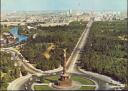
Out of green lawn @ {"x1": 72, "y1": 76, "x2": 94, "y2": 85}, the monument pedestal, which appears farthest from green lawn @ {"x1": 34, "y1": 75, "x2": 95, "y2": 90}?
the monument pedestal

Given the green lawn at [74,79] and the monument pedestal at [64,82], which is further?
the monument pedestal at [64,82]

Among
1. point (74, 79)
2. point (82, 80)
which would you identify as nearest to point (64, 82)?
point (74, 79)

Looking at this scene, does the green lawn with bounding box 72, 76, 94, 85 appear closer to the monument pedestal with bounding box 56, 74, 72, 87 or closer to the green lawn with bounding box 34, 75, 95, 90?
the green lawn with bounding box 34, 75, 95, 90

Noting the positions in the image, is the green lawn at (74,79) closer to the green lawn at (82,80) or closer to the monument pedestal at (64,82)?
the green lawn at (82,80)

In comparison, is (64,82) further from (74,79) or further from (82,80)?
(82,80)

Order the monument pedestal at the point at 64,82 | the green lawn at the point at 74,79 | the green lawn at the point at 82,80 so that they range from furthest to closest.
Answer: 1. the green lawn at the point at 82,80
2. the monument pedestal at the point at 64,82
3. the green lawn at the point at 74,79

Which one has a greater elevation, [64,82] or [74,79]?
[64,82]

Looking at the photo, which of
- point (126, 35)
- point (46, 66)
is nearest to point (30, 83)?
point (46, 66)

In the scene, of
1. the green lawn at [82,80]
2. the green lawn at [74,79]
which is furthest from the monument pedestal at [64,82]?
the green lawn at [82,80]

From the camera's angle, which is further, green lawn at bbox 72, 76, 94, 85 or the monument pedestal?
green lawn at bbox 72, 76, 94, 85

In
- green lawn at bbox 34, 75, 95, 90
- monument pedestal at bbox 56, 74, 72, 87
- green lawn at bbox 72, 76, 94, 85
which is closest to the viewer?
green lawn at bbox 34, 75, 95, 90

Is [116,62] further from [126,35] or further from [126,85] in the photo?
[126,35]
